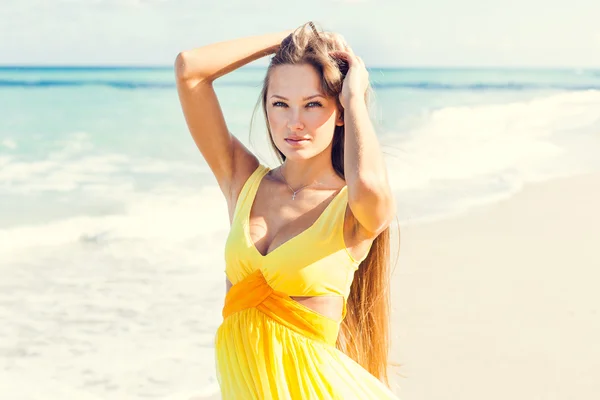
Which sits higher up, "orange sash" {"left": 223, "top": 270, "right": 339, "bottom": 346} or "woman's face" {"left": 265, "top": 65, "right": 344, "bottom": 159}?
"woman's face" {"left": 265, "top": 65, "right": 344, "bottom": 159}

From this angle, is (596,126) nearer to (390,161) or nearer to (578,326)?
(390,161)

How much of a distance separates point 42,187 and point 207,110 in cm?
812

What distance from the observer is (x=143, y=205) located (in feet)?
32.4

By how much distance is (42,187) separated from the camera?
1091 cm

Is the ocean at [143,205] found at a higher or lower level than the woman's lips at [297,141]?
higher

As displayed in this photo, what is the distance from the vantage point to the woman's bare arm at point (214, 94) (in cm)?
316

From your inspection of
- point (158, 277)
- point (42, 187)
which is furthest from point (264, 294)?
point (42, 187)

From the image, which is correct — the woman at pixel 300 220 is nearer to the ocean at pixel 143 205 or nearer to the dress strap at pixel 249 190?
the dress strap at pixel 249 190

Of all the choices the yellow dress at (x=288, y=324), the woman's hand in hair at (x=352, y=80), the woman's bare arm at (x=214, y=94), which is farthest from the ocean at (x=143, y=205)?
the yellow dress at (x=288, y=324)

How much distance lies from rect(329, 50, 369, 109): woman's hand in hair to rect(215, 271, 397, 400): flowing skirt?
0.59 meters

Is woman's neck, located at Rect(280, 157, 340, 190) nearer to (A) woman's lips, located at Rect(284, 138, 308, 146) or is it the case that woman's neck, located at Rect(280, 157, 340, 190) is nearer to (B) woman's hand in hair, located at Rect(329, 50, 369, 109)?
(A) woman's lips, located at Rect(284, 138, 308, 146)

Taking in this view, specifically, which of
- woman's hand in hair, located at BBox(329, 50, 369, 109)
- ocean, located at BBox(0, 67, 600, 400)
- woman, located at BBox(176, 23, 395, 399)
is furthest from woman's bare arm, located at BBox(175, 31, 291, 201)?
woman's hand in hair, located at BBox(329, 50, 369, 109)

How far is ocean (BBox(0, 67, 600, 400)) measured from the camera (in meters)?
5.83

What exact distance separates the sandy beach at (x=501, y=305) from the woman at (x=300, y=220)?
211 cm
